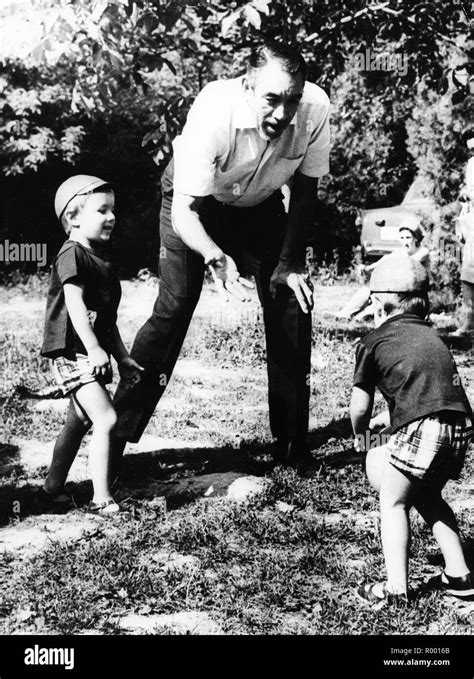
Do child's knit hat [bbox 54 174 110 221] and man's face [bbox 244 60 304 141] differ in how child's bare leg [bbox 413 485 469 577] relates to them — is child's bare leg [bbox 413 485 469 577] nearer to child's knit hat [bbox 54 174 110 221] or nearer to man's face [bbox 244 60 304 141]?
man's face [bbox 244 60 304 141]

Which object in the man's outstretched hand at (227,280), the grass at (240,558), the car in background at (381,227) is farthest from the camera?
the car in background at (381,227)

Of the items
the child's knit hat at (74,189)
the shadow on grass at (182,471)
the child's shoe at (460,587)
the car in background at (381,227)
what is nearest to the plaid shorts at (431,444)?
the child's shoe at (460,587)

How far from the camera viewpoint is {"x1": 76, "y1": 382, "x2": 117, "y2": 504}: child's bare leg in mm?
3541

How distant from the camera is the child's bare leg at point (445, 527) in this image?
2.82 m

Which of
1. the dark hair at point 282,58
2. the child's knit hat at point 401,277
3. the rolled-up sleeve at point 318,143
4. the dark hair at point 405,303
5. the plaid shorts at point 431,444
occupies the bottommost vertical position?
the plaid shorts at point 431,444

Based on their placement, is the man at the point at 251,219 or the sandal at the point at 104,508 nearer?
the man at the point at 251,219

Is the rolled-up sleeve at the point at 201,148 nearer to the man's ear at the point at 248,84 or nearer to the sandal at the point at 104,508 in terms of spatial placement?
the man's ear at the point at 248,84

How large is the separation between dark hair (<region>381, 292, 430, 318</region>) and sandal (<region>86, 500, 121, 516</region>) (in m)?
1.45

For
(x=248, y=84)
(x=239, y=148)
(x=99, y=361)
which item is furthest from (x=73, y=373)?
(x=248, y=84)

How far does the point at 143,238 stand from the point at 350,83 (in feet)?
13.1

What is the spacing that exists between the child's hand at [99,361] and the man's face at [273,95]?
112 cm

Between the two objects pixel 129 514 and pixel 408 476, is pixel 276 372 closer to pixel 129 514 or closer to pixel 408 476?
pixel 129 514

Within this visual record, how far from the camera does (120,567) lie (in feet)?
9.92
